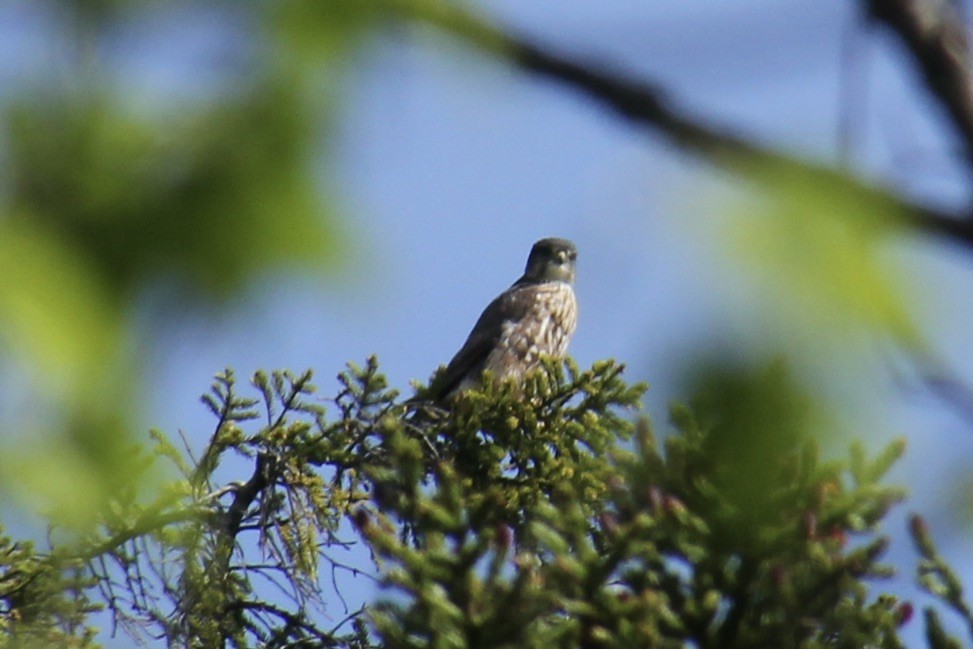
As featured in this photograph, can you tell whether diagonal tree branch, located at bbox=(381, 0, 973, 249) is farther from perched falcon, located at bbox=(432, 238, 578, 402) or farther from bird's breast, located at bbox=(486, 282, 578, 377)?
bird's breast, located at bbox=(486, 282, 578, 377)

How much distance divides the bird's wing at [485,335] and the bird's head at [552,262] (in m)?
0.24

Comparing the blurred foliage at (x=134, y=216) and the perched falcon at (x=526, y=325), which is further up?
the perched falcon at (x=526, y=325)

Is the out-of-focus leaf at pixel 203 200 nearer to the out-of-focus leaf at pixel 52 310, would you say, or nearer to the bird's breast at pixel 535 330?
the out-of-focus leaf at pixel 52 310

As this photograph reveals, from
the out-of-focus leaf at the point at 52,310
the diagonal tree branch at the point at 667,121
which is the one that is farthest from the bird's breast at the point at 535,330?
the out-of-focus leaf at the point at 52,310

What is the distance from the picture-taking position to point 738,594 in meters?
4.25

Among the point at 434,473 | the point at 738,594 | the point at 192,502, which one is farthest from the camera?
the point at 434,473

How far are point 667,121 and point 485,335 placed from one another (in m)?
8.55

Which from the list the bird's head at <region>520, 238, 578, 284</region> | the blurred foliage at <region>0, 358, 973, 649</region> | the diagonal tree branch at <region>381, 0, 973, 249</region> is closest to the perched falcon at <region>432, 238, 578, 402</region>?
the bird's head at <region>520, 238, 578, 284</region>

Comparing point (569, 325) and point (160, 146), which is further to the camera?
point (569, 325)

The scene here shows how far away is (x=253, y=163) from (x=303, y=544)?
15.6 ft

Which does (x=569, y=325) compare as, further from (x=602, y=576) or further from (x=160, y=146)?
(x=160, y=146)

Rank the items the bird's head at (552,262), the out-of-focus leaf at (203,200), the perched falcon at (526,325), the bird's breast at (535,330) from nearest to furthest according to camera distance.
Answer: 1. the out-of-focus leaf at (203,200)
2. the perched falcon at (526,325)
3. the bird's breast at (535,330)
4. the bird's head at (552,262)

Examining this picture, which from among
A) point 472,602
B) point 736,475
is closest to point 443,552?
point 472,602

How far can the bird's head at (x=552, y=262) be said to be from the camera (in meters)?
11.3
